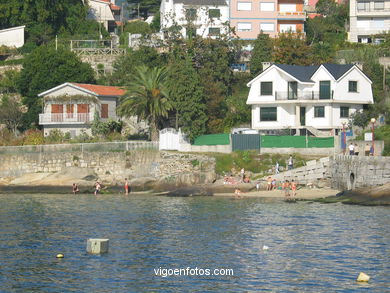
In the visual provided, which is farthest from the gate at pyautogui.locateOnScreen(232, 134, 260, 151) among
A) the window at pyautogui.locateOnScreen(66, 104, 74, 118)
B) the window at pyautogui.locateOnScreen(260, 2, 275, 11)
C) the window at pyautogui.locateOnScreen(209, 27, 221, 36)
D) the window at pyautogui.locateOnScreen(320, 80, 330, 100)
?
the window at pyautogui.locateOnScreen(260, 2, 275, 11)

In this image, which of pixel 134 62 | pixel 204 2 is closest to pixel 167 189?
pixel 134 62

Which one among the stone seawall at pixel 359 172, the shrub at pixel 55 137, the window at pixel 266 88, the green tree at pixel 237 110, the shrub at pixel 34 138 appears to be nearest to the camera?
the stone seawall at pixel 359 172

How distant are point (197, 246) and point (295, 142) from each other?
29.2 m

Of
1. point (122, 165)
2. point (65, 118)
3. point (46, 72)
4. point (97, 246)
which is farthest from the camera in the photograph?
point (46, 72)

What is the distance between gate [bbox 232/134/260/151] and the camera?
72562 millimetres

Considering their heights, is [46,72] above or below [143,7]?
below

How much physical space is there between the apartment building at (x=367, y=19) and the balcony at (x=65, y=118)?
37875 mm

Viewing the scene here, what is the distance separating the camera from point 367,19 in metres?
104

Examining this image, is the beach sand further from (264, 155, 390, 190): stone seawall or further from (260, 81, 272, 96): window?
(260, 81, 272, 96): window

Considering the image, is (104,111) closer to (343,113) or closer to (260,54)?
(260,54)

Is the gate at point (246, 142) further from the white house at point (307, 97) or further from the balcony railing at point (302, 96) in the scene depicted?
the balcony railing at point (302, 96)

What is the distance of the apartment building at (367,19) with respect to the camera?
341 feet

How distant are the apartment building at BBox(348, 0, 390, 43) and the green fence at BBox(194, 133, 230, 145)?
36377 millimetres

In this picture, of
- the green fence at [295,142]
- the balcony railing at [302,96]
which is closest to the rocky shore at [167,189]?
the green fence at [295,142]
